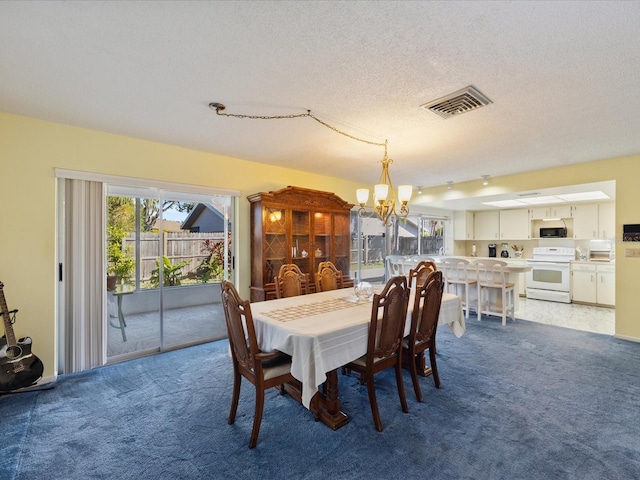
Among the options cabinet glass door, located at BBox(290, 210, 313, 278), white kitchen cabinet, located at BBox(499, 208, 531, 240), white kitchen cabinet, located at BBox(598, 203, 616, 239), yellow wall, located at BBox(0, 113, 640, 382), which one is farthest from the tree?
white kitchen cabinet, located at BBox(598, 203, 616, 239)

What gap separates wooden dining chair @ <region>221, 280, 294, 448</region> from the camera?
1946 mm

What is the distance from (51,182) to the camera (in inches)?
114

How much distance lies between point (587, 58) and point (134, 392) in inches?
164

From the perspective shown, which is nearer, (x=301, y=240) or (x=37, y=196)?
(x=37, y=196)

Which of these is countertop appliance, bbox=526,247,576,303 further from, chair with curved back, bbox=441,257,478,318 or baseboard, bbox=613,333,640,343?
baseboard, bbox=613,333,640,343

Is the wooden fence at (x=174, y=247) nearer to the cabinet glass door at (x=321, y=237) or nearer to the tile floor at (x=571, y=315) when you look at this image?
the cabinet glass door at (x=321, y=237)

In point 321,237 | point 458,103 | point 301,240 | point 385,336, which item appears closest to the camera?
point 385,336

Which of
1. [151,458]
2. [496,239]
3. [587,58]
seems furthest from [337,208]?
[496,239]

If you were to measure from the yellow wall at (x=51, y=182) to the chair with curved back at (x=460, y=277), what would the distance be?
1.82 m

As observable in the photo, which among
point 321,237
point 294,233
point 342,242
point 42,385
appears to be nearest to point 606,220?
point 342,242

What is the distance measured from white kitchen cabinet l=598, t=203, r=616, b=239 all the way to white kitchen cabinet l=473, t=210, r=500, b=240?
74.0 inches

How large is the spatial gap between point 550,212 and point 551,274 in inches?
53.2

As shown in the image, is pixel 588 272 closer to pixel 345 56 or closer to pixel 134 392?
pixel 345 56

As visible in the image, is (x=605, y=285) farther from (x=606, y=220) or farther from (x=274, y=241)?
(x=274, y=241)
